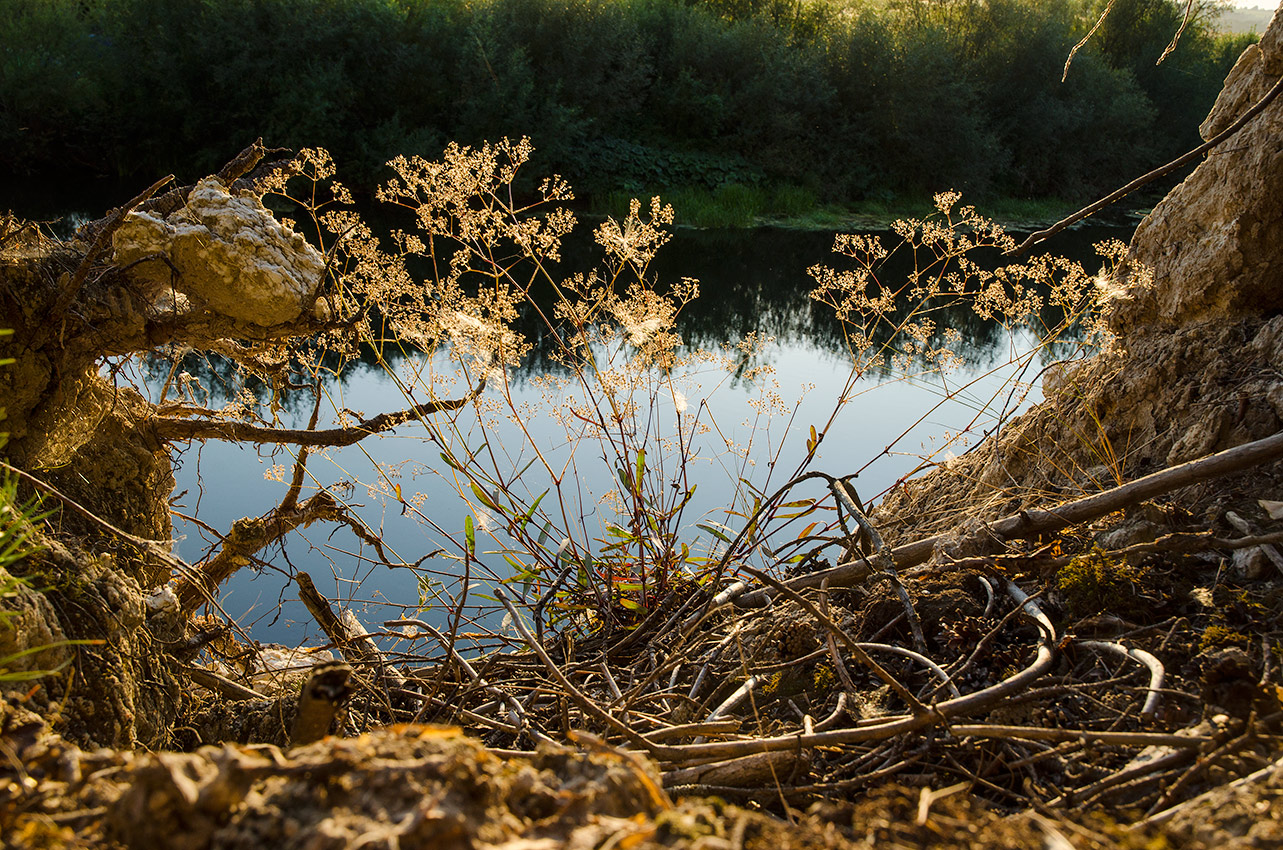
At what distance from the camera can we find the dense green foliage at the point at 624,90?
15625mm

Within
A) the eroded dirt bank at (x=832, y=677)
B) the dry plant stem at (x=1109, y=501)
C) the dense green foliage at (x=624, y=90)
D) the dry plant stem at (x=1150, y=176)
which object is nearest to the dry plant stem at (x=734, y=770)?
the eroded dirt bank at (x=832, y=677)

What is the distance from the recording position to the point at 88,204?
38.9 feet

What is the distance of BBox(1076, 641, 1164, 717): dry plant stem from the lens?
115cm

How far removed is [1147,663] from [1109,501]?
40cm

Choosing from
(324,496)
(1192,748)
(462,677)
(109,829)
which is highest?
(324,496)

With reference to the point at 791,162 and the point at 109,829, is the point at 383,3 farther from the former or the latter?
the point at 109,829

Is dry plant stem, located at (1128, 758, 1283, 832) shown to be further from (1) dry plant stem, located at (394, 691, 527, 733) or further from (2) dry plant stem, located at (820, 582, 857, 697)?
(1) dry plant stem, located at (394, 691, 527, 733)

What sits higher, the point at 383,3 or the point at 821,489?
the point at 383,3

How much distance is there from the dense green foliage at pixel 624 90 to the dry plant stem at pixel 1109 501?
48.7ft

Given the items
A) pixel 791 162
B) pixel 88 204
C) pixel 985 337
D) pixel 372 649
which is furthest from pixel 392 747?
pixel 791 162

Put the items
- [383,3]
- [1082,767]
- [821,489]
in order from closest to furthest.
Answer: [1082,767]
[821,489]
[383,3]

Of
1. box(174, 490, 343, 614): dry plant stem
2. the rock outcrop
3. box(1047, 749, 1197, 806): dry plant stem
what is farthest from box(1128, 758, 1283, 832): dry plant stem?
box(174, 490, 343, 614): dry plant stem

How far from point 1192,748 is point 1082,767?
6.0 inches

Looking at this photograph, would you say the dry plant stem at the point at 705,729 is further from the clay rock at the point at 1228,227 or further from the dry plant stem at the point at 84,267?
the clay rock at the point at 1228,227
